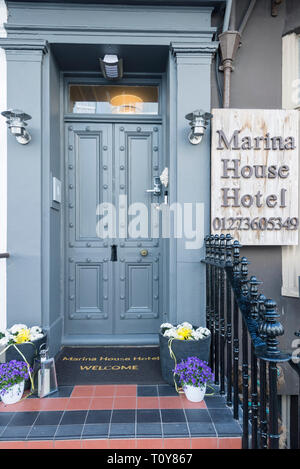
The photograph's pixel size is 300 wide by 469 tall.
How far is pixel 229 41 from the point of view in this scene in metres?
3.17

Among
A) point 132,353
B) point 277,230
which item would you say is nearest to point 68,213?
point 132,353

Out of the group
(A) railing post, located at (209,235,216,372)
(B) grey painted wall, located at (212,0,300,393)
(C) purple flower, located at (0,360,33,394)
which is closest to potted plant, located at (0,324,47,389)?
(C) purple flower, located at (0,360,33,394)

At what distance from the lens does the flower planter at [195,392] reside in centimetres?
241

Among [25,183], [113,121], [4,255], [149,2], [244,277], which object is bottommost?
[244,277]

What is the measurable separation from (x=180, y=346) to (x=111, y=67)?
302cm

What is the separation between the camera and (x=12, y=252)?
308 cm

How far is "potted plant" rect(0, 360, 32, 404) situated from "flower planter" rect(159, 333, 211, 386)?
1177mm

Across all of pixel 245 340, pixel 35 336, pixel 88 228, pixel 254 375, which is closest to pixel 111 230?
pixel 88 228

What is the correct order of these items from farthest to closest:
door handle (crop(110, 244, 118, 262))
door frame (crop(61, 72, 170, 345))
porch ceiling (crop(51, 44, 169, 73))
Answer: door handle (crop(110, 244, 118, 262)) → door frame (crop(61, 72, 170, 345)) → porch ceiling (crop(51, 44, 169, 73))

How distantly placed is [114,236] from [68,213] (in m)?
0.62

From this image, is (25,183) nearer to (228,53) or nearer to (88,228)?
(88,228)

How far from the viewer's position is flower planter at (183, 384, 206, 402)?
7.91ft

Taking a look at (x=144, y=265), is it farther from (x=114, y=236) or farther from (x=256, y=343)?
(x=256, y=343)

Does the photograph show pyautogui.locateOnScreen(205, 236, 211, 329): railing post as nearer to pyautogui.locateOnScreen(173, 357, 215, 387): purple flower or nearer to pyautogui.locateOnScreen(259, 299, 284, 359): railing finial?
pyautogui.locateOnScreen(173, 357, 215, 387): purple flower
